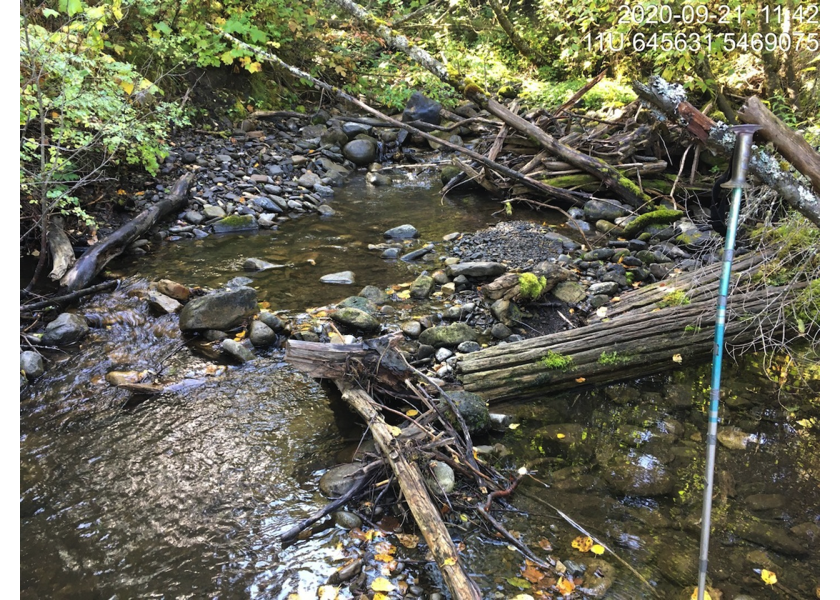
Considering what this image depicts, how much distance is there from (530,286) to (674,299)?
59.8 inches

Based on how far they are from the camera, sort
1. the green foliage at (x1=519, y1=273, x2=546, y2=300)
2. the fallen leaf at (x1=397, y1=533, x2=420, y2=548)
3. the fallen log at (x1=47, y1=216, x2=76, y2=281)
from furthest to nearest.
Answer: the fallen log at (x1=47, y1=216, x2=76, y2=281), the green foliage at (x1=519, y1=273, x2=546, y2=300), the fallen leaf at (x1=397, y1=533, x2=420, y2=548)

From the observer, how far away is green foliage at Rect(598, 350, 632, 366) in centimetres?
506

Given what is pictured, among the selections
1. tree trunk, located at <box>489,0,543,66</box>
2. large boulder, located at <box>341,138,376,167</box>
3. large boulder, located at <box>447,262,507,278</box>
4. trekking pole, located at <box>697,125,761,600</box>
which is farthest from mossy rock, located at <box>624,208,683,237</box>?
tree trunk, located at <box>489,0,543,66</box>

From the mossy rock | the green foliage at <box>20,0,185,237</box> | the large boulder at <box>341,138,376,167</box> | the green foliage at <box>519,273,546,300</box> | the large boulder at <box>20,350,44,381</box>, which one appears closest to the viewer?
the large boulder at <box>20,350,44,381</box>

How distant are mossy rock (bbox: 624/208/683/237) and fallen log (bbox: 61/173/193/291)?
7.46 m

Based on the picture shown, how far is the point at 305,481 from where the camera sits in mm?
3992

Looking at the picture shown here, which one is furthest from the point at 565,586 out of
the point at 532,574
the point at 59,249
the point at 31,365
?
the point at 59,249

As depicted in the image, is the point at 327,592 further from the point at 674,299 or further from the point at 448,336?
the point at 674,299

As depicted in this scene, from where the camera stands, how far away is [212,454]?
13.8ft

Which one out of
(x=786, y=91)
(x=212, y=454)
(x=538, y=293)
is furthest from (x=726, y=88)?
(x=212, y=454)

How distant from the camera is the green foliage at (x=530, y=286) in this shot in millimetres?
6141

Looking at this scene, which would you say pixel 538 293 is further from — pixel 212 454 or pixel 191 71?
pixel 191 71

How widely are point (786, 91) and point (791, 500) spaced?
27.7 feet

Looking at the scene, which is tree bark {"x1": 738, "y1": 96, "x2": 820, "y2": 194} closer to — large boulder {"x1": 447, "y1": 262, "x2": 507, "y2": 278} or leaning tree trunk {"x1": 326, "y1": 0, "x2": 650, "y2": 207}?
large boulder {"x1": 447, "y1": 262, "x2": 507, "y2": 278}
